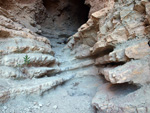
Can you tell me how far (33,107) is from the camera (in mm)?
2709

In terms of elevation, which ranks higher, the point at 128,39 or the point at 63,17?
the point at 63,17


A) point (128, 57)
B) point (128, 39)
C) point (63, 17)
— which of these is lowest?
point (128, 57)

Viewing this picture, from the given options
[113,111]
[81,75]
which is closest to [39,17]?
[81,75]

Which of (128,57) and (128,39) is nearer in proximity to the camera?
(128,57)

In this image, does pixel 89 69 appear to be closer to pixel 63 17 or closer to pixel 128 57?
pixel 128 57

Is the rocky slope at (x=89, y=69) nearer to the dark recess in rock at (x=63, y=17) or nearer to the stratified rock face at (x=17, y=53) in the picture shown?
the stratified rock face at (x=17, y=53)

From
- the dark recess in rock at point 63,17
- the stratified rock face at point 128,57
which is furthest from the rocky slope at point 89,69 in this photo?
the dark recess in rock at point 63,17

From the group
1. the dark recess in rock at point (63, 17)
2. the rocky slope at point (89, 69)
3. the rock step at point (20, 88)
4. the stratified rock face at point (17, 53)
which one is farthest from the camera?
the dark recess in rock at point (63, 17)

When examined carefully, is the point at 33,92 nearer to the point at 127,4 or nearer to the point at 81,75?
the point at 81,75

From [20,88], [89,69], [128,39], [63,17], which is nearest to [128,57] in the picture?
[128,39]

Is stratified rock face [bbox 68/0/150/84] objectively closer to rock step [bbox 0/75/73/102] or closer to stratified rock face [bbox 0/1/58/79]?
rock step [bbox 0/75/73/102]

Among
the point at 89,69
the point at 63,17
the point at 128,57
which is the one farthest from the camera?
the point at 63,17

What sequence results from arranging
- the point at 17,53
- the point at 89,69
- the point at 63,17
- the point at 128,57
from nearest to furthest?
the point at 128,57 < the point at 17,53 < the point at 89,69 < the point at 63,17

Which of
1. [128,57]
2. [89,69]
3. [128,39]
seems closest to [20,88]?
[128,57]
